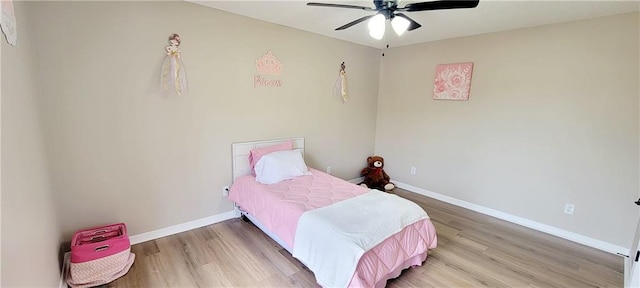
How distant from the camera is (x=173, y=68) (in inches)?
95.2

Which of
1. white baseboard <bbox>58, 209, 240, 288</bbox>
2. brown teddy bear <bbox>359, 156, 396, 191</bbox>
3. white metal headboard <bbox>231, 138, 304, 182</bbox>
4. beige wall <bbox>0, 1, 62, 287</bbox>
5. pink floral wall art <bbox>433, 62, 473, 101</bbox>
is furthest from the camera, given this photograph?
brown teddy bear <bbox>359, 156, 396, 191</bbox>

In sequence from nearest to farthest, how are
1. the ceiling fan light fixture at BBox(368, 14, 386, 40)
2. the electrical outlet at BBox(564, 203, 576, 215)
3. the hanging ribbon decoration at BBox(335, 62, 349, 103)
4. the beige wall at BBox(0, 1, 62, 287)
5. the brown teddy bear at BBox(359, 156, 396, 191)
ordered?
the beige wall at BBox(0, 1, 62, 287), the ceiling fan light fixture at BBox(368, 14, 386, 40), the electrical outlet at BBox(564, 203, 576, 215), the hanging ribbon decoration at BBox(335, 62, 349, 103), the brown teddy bear at BBox(359, 156, 396, 191)

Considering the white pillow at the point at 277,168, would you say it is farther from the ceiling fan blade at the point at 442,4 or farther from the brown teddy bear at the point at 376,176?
the ceiling fan blade at the point at 442,4

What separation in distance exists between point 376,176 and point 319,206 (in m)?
2.21

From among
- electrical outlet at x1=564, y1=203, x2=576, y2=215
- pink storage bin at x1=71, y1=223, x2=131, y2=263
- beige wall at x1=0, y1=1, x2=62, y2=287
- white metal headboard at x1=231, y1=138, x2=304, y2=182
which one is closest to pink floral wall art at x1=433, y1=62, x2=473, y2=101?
electrical outlet at x1=564, y1=203, x2=576, y2=215

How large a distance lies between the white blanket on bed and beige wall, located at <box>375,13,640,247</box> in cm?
174

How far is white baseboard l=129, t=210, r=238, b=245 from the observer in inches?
98.9

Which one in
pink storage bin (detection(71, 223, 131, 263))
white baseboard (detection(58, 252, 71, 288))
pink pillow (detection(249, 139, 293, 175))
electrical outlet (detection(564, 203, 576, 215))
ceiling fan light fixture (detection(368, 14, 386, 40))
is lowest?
white baseboard (detection(58, 252, 71, 288))

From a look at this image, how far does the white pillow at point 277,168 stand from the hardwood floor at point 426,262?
58 cm

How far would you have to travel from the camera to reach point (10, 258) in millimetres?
1096

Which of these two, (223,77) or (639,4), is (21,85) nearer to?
(223,77)

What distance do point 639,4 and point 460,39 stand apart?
1.48 meters

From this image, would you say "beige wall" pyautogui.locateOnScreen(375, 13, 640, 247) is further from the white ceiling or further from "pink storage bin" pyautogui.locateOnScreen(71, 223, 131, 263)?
"pink storage bin" pyautogui.locateOnScreen(71, 223, 131, 263)

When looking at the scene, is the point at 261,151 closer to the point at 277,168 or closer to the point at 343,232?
the point at 277,168
